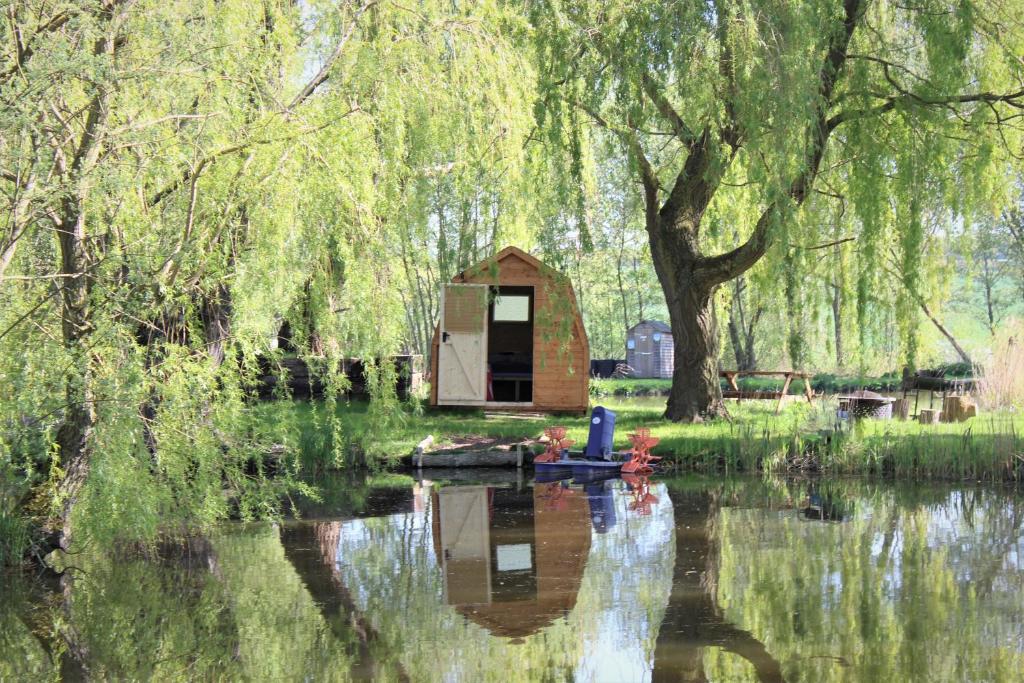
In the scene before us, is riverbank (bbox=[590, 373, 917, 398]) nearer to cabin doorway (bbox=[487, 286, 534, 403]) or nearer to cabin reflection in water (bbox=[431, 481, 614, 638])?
cabin doorway (bbox=[487, 286, 534, 403])

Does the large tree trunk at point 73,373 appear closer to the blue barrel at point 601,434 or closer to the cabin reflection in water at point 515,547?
the cabin reflection in water at point 515,547

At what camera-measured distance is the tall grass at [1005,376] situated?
14.1 meters

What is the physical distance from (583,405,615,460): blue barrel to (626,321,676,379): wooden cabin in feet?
56.5

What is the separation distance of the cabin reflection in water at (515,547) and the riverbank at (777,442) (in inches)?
46.0

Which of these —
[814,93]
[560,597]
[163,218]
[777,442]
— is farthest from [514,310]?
[560,597]

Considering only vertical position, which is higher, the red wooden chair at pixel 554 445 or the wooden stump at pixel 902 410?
the wooden stump at pixel 902 410

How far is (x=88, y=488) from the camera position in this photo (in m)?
7.52

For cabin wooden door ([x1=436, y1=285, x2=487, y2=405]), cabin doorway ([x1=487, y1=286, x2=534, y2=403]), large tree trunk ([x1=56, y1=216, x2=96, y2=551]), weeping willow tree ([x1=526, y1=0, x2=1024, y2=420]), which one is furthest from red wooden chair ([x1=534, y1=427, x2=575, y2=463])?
large tree trunk ([x1=56, y1=216, x2=96, y2=551])

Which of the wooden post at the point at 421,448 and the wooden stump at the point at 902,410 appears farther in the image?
the wooden stump at the point at 902,410

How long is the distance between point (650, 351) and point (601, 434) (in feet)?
58.1

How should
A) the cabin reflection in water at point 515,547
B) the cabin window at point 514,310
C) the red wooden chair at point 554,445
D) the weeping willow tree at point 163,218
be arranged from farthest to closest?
the cabin window at point 514,310, the red wooden chair at point 554,445, the weeping willow tree at point 163,218, the cabin reflection in water at point 515,547

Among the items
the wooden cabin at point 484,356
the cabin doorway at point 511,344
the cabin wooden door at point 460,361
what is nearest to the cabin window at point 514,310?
the cabin doorway at point 511,344

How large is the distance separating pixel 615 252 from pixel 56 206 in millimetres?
28855

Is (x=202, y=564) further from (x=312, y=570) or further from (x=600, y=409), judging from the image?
(x=600, y=409)
